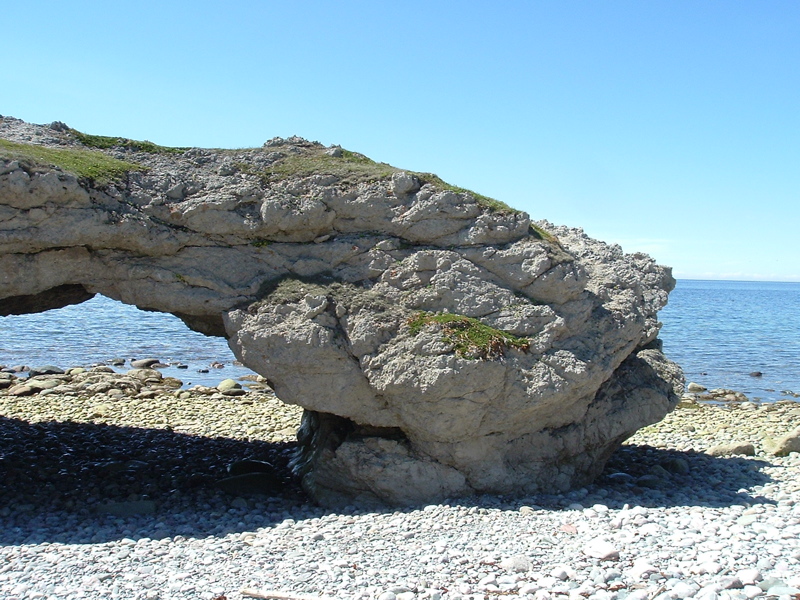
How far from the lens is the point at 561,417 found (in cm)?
1284

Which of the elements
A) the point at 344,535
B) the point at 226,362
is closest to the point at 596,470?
the point at 344,535

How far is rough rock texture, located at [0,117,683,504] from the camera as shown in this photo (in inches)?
464

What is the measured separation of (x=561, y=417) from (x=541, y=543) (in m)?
3.18

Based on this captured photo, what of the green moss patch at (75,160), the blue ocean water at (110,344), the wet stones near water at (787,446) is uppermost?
the green moss patch at (75,160)

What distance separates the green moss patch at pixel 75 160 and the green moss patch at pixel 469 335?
5875 mm

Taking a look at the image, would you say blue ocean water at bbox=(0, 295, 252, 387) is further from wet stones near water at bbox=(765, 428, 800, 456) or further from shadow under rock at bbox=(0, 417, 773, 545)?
wet stones near water at bbox=(765, 428, 800, 456)

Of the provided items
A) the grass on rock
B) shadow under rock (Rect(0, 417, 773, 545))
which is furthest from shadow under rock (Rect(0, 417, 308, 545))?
the grass on rock

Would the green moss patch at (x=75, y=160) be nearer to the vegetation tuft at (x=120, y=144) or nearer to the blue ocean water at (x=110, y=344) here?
the vegetation tuft at (x=120, y=144)

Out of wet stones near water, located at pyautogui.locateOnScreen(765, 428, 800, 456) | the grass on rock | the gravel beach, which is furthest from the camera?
wet stones near water, located at pyautogui.locateOnScreen(765, 428, 800, 456)

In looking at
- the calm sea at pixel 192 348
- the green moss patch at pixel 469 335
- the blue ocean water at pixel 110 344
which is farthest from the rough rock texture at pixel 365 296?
the calm sea at pixel 192 348

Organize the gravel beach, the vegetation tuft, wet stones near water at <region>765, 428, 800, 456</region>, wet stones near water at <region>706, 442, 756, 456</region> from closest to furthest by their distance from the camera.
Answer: the gravel beach, the vegetation tuft, wet stones near water at <region>765, 428, 800, 456</region>, wet stones near water at <region>706, 442, 756, 456</region>

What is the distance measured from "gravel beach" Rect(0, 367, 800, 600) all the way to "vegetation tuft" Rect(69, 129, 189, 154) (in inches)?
251

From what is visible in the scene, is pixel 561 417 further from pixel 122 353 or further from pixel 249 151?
pixel 122 353

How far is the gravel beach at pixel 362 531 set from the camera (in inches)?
351
